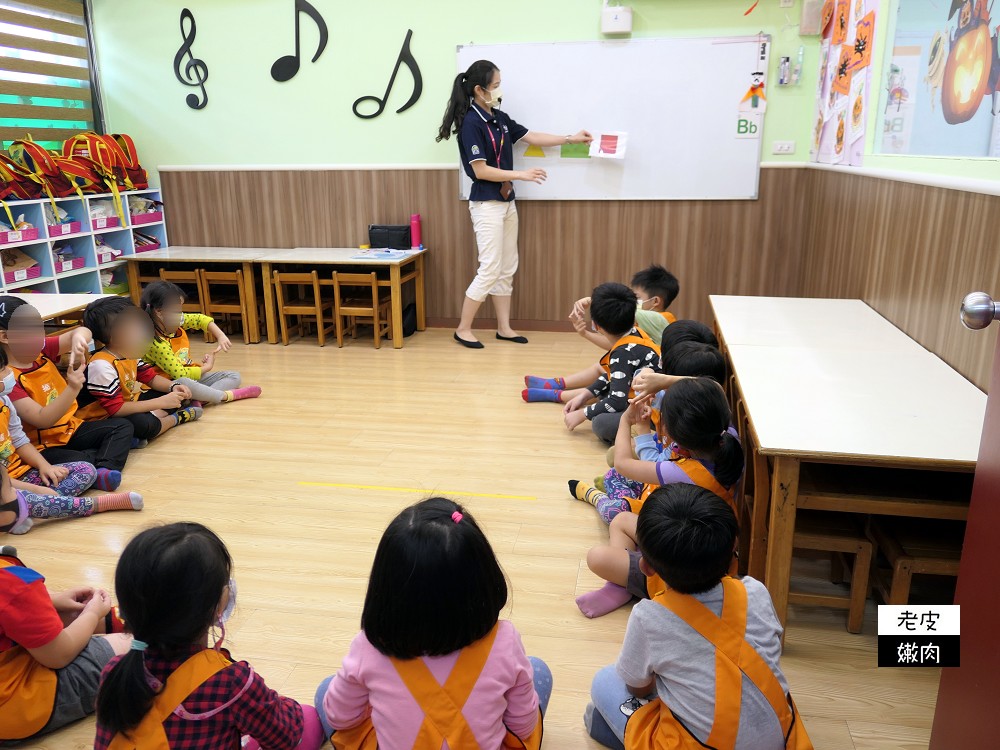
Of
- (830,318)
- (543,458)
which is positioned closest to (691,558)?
(543,458)

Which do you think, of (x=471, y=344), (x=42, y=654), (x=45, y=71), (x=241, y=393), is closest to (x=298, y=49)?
(x=45, y=71)

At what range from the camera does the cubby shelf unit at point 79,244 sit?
4.33 metres

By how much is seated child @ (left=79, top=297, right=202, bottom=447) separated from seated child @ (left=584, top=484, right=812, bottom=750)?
95.1 inches

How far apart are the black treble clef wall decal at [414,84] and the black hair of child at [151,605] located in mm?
4289

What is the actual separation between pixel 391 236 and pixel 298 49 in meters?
1.38

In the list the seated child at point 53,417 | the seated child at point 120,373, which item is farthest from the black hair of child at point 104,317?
the seated child at point 53,417

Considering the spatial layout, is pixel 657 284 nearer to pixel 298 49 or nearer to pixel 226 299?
pixel 226 299

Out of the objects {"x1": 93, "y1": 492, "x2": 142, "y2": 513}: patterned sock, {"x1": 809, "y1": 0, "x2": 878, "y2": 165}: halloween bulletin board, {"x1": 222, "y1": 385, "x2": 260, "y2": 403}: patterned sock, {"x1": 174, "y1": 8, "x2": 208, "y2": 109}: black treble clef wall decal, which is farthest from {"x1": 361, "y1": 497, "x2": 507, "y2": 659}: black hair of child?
{"x1": 174, "y1": 8, "x2": 208, "y2": 109}: black treble clef wall decal

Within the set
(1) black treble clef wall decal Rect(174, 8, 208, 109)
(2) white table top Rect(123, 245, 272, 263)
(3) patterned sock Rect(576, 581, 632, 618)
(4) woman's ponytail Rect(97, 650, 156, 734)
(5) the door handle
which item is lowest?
(3) patterned sock Rect(576, 581, 632, 618)

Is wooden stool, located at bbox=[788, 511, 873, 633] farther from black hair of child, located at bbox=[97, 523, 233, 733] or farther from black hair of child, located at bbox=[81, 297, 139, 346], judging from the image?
black hair of child, located at bbox=[81, 297, 139, 346]

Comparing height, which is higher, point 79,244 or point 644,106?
point 644,106

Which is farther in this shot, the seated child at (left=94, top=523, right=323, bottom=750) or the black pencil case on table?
the black pencil case on table

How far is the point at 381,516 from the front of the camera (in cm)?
257

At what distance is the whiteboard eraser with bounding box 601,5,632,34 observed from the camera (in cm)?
452
